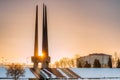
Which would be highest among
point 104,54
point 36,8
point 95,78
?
point 36,8

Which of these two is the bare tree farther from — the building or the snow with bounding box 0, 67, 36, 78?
the building

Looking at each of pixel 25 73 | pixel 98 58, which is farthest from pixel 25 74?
pixel 98 58

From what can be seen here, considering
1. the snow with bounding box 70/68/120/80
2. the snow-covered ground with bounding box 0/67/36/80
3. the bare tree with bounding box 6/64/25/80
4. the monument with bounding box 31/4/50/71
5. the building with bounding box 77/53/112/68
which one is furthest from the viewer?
the building with bounding box 77/53/112/68

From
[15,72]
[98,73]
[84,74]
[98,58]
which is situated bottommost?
[84,74]

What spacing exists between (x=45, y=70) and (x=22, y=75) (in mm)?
6344

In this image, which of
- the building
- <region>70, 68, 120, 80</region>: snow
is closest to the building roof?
<region>70, 68, 120, 80</region>: snow

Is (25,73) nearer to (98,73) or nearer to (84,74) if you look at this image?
(84,74)

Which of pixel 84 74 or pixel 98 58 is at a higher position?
pixel 98 58

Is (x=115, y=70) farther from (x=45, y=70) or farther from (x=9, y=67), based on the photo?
(x=9, y=67)

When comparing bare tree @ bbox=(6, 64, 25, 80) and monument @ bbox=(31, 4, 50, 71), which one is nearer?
bare tree @ bbox=(6, 64, 25, 80)

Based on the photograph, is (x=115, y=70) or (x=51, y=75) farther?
(x=115, y=70)

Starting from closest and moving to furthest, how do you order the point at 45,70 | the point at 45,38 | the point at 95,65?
the point at 45,70
the point at 45,38
the point at 95,65

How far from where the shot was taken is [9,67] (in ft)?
164

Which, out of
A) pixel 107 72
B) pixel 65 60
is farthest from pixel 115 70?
pixel 65 60
